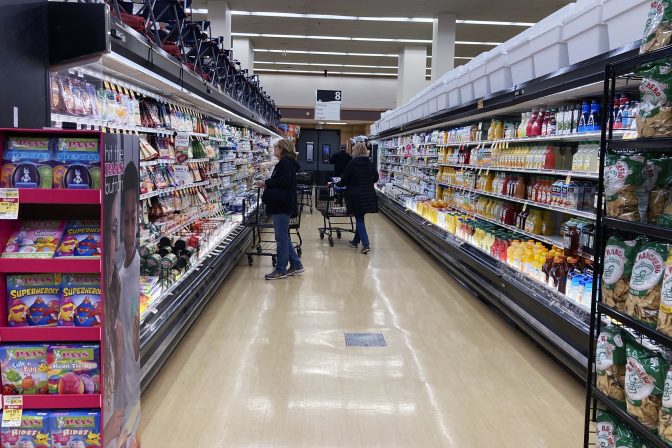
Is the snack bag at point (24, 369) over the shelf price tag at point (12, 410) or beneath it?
over

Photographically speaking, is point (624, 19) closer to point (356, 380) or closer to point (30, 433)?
point (356, 380)

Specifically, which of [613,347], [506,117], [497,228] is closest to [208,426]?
[613,347]

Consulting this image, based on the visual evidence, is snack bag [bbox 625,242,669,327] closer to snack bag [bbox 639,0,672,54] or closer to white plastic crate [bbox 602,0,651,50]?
snack bag [bbox 639,0,672,54]

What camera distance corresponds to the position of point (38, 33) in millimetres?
2574

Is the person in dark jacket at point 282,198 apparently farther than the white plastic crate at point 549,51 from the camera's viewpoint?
Yes

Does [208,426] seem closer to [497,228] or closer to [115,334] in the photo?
[115,334]

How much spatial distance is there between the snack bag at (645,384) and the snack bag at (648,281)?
0.12 meters

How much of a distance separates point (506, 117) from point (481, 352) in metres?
3.32

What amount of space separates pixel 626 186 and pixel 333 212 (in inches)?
289

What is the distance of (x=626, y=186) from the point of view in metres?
2.05

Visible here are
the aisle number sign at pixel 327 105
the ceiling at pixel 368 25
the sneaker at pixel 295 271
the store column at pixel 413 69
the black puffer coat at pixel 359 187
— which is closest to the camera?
the sneaker at pixel 295 271

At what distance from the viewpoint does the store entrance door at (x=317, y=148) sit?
2477 centimetres

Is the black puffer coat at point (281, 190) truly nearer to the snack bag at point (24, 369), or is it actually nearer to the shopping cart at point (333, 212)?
the shopping cart at point (333, 212)

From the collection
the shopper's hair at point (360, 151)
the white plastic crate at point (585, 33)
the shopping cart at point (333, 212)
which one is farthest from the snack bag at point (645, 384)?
the shopping cart at point (333, 212)
